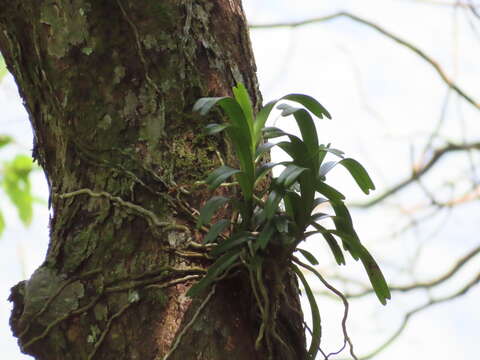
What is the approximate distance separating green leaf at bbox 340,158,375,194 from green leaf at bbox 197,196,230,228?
157 mm

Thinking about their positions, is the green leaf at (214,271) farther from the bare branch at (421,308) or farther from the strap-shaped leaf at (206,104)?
the bare branch at (421,308)

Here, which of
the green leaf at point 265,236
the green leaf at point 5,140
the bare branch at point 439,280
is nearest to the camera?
the green leaf at point 265,236

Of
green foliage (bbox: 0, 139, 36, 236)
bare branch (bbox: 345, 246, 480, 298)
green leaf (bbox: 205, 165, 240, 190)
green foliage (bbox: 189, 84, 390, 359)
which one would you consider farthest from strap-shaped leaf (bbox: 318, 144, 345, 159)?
bare branch (bbox: 345, 246, 480, 298)

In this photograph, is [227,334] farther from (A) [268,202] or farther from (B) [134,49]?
(B) [134,49]

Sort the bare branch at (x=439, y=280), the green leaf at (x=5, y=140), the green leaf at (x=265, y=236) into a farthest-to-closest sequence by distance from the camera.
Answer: the bare branch at (x=439, y=280), the green leaf at (x=5, y=140), the green leaf at (x=265, y=236)

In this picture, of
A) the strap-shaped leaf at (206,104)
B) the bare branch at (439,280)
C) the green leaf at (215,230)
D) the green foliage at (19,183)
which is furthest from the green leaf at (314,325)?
the bare branch at (439,280)

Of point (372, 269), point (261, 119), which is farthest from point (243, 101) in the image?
point (372, 269)

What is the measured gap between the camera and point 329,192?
34.7 inches

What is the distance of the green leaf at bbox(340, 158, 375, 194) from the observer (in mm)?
895

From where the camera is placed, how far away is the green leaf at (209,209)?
2.70 feet

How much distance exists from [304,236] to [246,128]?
0.46 ft

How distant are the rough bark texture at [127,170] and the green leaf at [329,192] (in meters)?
0.12

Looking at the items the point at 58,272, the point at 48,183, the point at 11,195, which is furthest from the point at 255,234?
the point at 11,195

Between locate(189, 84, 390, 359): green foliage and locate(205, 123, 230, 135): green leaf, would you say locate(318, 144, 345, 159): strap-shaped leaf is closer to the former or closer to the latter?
locate(189, 84, 390, 359): green foliage
